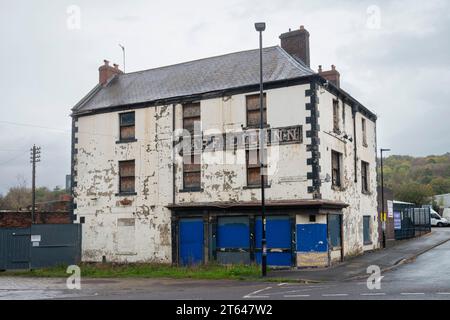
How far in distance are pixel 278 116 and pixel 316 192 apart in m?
3.99

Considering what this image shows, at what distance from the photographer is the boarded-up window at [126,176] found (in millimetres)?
28859

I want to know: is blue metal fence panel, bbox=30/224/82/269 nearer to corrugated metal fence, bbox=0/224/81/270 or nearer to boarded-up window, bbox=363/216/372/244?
corrugated metal fence, bbox=0/224/81/270

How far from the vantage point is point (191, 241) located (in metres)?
26.5

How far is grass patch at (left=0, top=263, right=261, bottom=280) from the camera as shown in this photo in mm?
22047

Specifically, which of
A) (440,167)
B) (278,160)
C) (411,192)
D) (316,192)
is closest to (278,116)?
(278,160)

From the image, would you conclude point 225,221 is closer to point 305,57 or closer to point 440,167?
point 305,57

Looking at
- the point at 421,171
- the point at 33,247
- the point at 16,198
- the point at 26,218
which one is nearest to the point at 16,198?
the point at 16,198

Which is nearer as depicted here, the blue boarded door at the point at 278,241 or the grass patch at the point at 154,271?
the grass patch at the point at 154,271

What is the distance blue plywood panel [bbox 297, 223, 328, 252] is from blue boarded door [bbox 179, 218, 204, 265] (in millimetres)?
5062

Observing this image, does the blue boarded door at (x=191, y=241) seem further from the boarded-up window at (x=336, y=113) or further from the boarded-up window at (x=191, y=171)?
the boarded-up window at (x=336, y=113)

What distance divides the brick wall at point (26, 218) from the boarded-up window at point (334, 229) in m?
15.0

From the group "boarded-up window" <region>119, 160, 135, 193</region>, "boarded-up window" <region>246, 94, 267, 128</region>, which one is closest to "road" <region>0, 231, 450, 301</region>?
"boarded-up window" <region>119, 160, 135, 193</region>

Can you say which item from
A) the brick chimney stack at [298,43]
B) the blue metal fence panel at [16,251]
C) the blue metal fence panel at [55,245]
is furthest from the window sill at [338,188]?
the blue metal fence panel at [16,251]

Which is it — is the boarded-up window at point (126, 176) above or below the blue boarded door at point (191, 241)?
above
